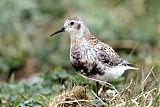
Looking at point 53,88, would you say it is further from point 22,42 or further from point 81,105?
point 22,42

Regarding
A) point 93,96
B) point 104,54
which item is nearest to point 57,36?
point 104,54

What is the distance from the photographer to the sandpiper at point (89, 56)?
683 centimetres

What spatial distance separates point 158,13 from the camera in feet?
39.3

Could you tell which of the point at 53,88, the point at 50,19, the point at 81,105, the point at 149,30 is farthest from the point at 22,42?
the point at 81,105

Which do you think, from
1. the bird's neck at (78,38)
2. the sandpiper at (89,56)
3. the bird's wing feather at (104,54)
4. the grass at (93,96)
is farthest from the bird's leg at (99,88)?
the bird's neck at (78,38)

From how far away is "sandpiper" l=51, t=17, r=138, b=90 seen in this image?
6.83 metres

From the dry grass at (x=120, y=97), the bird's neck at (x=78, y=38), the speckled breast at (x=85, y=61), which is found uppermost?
the bird's neck at (x=78, y=38)

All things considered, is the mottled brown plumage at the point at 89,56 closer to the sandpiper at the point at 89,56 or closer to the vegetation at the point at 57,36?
the sandpiper at the point at 89,56

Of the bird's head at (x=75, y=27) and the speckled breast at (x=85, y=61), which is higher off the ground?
the bird's head at (x=75, y=27)

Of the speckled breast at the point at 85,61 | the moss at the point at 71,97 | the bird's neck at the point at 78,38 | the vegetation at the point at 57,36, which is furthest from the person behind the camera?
the vegetation at the point at 57,36

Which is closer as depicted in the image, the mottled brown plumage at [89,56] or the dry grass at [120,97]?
the dry grass at [120,97]

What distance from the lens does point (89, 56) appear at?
6.82 meters

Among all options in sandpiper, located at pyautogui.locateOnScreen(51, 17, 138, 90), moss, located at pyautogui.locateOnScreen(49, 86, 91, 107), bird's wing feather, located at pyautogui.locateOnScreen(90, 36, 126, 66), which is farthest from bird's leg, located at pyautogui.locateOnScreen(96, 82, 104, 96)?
moss, located at pyautogui.locateOnScreen(49, 86, 91, 107)

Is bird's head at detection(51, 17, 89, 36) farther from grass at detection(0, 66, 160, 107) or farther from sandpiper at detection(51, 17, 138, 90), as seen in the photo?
grass at detection(0, 66, 160, 107)
